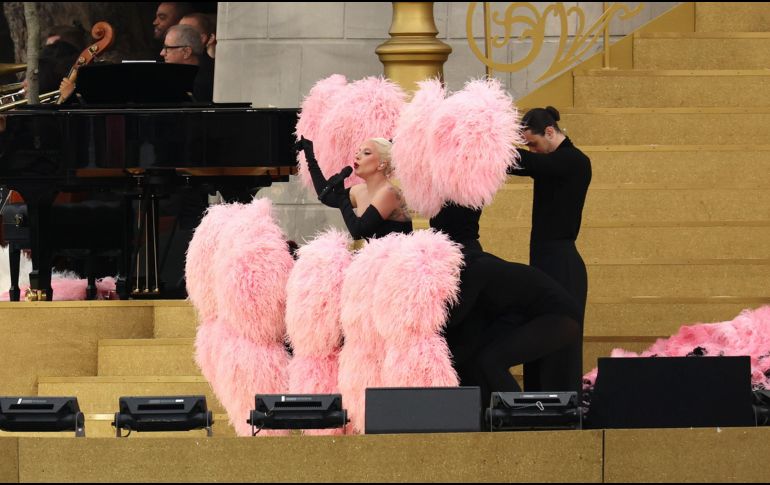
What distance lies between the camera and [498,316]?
5.88 m

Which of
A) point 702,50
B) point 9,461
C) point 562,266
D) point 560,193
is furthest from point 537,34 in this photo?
point 9,461

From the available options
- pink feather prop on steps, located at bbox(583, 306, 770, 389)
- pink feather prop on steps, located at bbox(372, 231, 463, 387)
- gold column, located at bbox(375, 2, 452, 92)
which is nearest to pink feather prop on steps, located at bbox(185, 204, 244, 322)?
pink feather prop on steps, located at bbox(372, 231, 463, 387)

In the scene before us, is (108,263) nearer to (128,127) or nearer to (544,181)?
(128,127)

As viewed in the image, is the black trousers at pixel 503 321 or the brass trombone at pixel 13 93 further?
the brass trombone at pixel 13 93

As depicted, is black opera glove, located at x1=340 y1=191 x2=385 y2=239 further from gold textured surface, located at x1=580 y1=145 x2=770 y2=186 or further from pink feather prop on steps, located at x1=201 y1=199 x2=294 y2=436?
gold textured surface, located at x1=580 y1=145 x2=770 y2=186

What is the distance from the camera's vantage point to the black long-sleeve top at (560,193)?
6.36 meters

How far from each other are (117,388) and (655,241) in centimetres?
236

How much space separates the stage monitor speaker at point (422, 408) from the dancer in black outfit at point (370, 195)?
38.7 inches

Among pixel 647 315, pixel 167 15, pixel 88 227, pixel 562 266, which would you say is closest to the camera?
pixel 562 266

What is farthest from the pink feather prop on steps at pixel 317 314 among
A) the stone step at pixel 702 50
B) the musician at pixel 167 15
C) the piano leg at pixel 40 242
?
the musician at pixel 167 15

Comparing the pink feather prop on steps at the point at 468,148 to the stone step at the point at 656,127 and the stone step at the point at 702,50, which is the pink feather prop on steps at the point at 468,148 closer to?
the stone step at the point at 656,127

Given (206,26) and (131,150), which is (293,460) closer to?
(131,150)

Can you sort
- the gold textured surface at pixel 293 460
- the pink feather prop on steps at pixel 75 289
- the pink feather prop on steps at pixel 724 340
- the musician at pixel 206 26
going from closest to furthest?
the gold textured surface at pixel 293 460 → the pink feather prop on steps at pixel 724 340 → the pink feather prop on steps at pixel 75 289 → the musician at pixel 206 26

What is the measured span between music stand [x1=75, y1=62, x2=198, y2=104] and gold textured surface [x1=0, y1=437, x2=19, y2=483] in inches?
157
